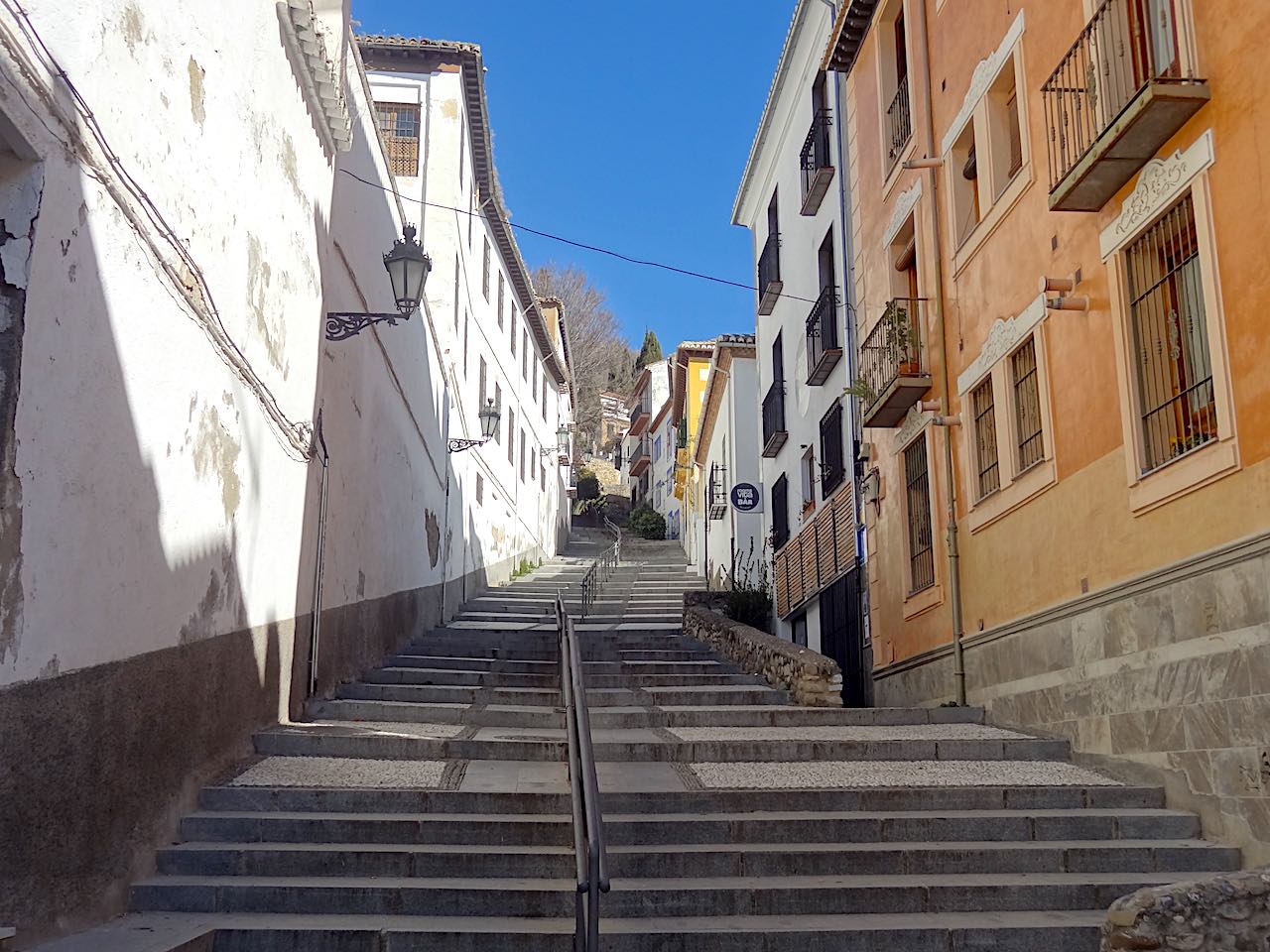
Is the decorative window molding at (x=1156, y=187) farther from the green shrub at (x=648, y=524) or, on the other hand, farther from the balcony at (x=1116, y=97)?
the green shrub at (x=648, y=524)

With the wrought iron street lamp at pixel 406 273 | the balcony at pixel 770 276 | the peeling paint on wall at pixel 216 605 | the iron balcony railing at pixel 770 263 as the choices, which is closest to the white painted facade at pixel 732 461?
the iron balcony railing at pixel 770 263

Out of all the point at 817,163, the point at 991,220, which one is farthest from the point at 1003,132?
the point at 817,163

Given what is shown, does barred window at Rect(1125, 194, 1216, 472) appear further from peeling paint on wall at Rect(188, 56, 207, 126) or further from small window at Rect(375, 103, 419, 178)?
small window at Rect(375, 103, 419, 178)

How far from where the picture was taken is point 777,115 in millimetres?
17969

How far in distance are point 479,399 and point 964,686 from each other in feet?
Answer: 43.0

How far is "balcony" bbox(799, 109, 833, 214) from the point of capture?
1480 centimetres

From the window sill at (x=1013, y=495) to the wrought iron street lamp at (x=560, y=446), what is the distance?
73.2 feet

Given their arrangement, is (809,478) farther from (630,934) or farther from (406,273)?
(630,934)

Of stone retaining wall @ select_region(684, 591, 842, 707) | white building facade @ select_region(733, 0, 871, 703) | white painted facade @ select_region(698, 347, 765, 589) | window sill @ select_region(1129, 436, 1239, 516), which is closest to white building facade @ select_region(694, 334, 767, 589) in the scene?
white painted facade @ select_region(698, 347, 765, 589)

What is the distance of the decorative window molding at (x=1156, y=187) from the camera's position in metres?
6.48

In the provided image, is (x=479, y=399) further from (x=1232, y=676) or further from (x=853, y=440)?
(x=1232, y=676)

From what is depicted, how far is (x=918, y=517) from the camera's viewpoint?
1141 centimetres

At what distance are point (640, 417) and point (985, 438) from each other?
142 feet

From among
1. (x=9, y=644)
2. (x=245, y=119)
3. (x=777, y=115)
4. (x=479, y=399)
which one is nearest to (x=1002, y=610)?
(x=245, y=119)
